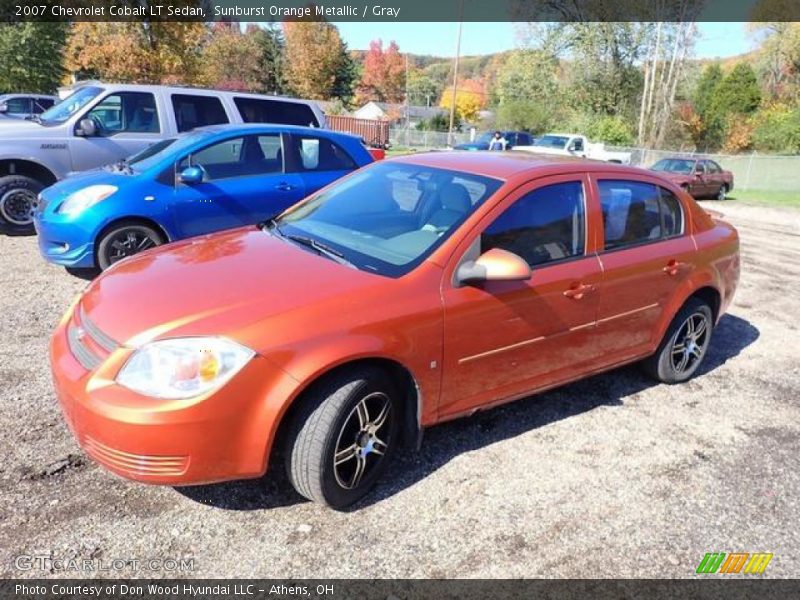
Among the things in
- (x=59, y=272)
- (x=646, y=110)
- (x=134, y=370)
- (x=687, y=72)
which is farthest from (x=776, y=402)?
(x=687, y=72)

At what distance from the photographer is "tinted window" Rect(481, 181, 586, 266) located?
329 cm

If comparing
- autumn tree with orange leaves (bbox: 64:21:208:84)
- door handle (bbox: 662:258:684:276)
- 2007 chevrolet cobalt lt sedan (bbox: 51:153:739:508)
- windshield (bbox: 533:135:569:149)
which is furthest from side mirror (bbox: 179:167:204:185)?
autumn tree with orange leaves (bbox: 64:21:208:84)

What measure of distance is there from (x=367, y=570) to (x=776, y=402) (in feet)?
11.7

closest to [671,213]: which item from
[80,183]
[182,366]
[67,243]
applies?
[182,366]

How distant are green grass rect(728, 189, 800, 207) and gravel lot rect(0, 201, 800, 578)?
21213 mm

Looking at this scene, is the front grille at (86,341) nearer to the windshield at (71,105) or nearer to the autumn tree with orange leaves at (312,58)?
the windshield at (71,105)

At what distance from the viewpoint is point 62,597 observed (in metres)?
2.30

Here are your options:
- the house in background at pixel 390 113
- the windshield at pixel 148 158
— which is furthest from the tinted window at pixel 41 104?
the house in background at pixel 390 113

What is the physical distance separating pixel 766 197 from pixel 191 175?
24998mm

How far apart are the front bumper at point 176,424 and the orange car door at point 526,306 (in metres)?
0.98

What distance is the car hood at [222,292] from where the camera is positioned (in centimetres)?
255

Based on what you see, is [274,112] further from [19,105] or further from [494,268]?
[19,105]

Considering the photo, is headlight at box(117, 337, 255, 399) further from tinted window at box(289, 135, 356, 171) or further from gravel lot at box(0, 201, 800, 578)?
tinted window at box(289, 135, 356, 171)

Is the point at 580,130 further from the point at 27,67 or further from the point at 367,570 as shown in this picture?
the point at 367,570
